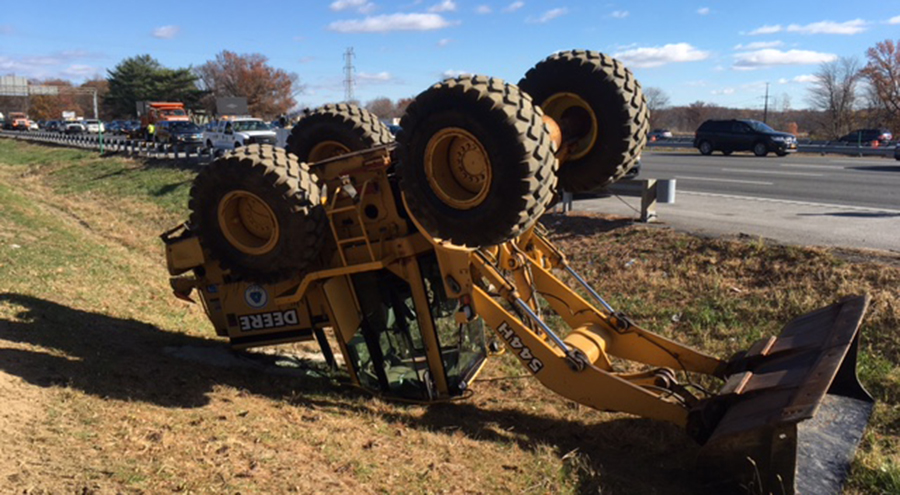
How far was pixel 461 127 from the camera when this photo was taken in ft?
15.0

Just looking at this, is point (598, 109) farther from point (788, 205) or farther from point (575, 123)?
→ point (788, 205)

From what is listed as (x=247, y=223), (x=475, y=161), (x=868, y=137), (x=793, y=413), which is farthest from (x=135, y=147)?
(x=868, y=137)

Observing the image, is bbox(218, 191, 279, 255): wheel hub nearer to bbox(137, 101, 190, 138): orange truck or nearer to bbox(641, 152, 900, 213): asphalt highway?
bbox(641, 152, 900, 213): asphalt highway

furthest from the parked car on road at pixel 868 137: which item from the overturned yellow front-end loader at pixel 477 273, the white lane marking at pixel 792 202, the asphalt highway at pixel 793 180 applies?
the overturned yellow front-end loader at pixel 477 273

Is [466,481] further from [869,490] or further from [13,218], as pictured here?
[13,218]

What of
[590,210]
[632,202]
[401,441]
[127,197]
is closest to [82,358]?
[401,441]

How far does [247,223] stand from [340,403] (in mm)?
1674

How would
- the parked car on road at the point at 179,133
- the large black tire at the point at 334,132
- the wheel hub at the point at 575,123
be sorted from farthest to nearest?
the parked car on road at the point at 179,133
the large black tire at the point at 334,132
the wheel hub at the point at 575,123

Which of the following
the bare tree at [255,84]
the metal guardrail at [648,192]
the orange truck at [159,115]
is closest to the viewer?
the metal guardrail at [648,192]

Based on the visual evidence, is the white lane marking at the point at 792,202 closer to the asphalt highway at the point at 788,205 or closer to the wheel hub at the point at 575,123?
the asphalt highway at the point at 788,205

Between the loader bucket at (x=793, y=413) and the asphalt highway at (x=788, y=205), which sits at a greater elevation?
the asphalt highway at (x=788, y=205)

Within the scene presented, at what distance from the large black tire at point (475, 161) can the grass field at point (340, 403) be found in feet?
5.31

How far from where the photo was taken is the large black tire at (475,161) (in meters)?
4.39

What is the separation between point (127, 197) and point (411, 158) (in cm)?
1903
